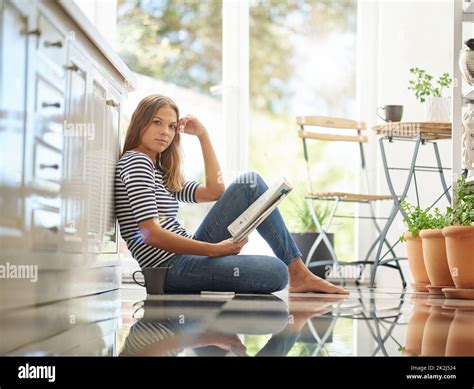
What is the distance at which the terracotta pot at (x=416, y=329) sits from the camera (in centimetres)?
162

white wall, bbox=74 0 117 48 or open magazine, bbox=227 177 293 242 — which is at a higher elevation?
white wall, bbox=74 0 117 48

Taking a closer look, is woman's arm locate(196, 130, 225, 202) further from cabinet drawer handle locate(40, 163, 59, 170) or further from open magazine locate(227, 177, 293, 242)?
cabinet drawer handle locate(40, 163, 59, 170)

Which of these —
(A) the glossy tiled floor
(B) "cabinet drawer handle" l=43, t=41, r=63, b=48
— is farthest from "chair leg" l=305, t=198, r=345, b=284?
(B) "cabinet drawer handle" l=43, t=41, r=63, b=48

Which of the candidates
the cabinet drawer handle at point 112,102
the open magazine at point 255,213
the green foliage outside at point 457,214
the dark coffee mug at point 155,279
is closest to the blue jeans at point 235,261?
the dark coffee mug at point 155,279

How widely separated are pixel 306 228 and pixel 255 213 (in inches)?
87.2

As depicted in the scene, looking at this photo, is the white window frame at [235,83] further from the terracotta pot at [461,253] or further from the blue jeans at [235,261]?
the terracotta pot at [461,253]

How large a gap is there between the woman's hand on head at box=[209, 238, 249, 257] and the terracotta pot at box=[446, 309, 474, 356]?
37.4 inches

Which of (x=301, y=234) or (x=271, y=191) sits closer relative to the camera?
(x=271, y=191)

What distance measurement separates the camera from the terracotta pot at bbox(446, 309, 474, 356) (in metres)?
1.61

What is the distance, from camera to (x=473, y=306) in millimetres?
2938
